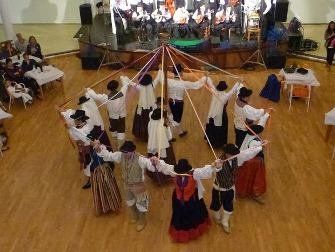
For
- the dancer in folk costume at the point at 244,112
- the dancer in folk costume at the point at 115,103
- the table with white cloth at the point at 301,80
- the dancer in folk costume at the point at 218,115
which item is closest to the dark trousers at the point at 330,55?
the table with white cloth at the point at 301,80

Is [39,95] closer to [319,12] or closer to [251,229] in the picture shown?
[251,229]

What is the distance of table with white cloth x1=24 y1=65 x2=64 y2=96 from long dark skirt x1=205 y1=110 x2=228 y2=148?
3.50 meters

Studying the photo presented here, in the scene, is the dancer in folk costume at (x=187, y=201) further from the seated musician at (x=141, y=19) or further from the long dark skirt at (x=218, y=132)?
the seated musician at (x=141, y=19)

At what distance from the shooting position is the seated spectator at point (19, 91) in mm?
7800

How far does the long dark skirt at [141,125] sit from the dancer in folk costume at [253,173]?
1.80 m

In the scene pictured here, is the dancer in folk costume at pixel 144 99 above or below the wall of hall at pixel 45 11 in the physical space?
below

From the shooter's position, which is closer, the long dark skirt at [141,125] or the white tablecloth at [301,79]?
the long dark skirt at [141,125]

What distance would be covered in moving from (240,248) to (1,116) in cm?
421

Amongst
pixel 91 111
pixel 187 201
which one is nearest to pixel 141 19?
pixel 91 111

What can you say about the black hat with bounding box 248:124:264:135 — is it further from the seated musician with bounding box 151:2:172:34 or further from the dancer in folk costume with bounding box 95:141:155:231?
the seated musician with bounding box 151:2:172:34

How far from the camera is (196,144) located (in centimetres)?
662

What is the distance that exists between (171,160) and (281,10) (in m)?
5.76

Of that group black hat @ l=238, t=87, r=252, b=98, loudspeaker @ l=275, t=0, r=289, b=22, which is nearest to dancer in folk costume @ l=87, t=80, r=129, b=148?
black hat @ l=238, t=87, r=252, b=98

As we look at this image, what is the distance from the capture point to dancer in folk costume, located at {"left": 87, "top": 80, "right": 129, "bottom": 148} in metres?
5.91
